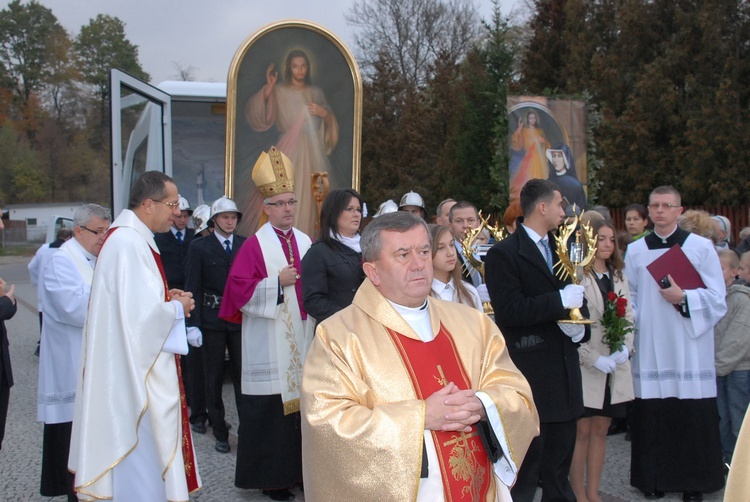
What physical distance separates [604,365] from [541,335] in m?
0.66

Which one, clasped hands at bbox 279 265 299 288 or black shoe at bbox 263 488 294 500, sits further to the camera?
black shoe at bbox 263 488 294 500

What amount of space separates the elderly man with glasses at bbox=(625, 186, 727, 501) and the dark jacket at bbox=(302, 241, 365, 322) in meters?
2.07

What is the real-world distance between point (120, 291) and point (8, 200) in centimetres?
5736

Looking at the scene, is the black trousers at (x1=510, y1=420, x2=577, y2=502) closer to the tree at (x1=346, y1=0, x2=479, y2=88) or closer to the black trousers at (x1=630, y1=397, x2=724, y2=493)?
the black trousers at (x1=630, y1=397, x2=724, y2=493)

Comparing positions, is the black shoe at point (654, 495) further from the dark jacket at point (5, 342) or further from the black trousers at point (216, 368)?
the dark jacket at point (5, 342)

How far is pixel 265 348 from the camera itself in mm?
5594

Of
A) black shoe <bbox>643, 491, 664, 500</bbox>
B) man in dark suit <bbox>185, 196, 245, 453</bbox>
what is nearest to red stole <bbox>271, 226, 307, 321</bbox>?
man in dark suit <bbox>185, 196, 245, 453</bbox>

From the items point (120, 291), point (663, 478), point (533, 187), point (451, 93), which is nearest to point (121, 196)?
point (120, 291)

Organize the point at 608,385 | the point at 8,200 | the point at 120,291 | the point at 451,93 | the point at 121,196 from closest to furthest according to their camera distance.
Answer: the point at 120,291, the point at 608,385, the point at 121,196, the point at 451,93, the point at 8,200

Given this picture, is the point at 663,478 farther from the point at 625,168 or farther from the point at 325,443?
the point at 625,168

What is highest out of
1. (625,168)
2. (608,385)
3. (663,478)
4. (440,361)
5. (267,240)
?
(625,168)

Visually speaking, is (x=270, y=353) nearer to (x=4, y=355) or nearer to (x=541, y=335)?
(x=4, y=355)

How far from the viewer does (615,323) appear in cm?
503

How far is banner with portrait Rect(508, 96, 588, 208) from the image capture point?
48.2 ft
